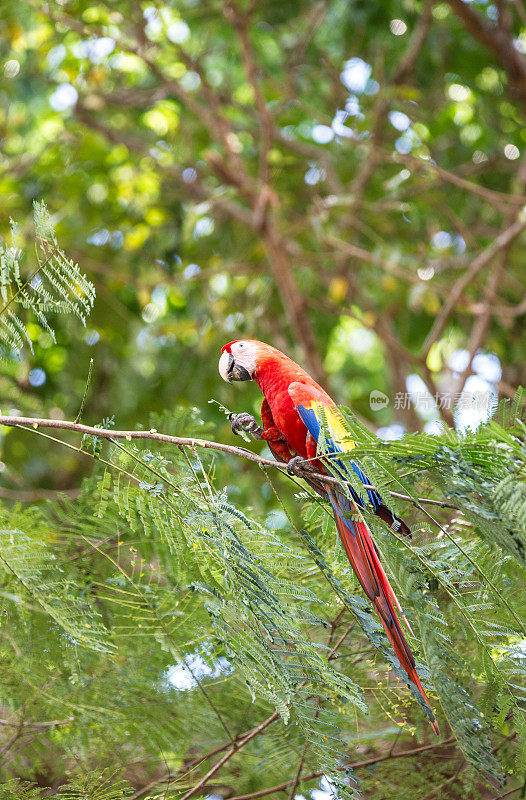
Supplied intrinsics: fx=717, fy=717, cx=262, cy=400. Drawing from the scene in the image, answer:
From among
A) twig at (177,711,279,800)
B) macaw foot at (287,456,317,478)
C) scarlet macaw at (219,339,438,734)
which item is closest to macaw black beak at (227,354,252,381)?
scarlet macaw at (219,339,438,734)

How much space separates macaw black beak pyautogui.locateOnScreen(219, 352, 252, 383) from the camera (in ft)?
3.69

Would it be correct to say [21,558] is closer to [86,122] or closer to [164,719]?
[164,719]

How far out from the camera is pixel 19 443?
82.6 inches

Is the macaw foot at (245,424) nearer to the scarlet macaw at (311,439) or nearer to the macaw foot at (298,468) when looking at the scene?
the scarlet macaw at (311,439)

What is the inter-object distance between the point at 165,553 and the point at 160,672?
0.54 feet

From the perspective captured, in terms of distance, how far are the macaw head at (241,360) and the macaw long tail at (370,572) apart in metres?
0.32

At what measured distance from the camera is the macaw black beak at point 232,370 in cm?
112

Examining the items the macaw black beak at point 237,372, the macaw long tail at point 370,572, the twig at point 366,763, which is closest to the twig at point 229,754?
the twig at point 366,763

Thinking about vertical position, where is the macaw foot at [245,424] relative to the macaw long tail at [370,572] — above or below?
below

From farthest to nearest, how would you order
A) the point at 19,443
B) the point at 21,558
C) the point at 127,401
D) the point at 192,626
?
the point at 127,401 < the point at 19,443 < the point at 192,626 < the point at 21,558

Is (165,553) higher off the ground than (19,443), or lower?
higher

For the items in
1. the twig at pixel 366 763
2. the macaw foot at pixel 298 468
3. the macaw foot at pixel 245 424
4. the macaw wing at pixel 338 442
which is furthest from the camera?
the macaw foot at pixel 245 424

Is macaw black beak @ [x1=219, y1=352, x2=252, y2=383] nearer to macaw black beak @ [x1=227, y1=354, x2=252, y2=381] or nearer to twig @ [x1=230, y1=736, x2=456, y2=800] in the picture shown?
macaw black beak @ [x1=227, y1=354, x2=252, y2=381]

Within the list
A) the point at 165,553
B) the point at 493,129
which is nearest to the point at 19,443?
the point at 165,553
